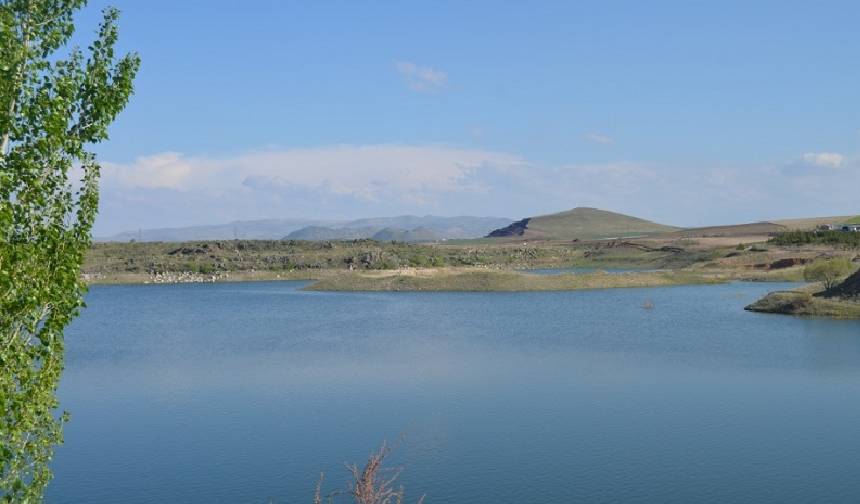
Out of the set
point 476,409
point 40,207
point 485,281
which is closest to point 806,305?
point 485,281

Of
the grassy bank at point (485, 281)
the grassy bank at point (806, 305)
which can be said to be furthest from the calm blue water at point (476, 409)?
the grassy bank at point (485, 281)

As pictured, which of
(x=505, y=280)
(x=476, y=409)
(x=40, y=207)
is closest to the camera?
(x=40, y=207)

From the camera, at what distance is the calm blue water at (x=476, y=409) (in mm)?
26578

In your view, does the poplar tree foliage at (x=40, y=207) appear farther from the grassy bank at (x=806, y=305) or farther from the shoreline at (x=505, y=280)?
the shoreline at (x=505, y=280)

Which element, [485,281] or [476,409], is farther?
[485,281]

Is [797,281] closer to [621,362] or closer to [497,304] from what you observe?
[497,304]

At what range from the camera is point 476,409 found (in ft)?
122

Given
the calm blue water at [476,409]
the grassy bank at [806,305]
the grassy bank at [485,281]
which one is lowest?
the calm blue water at [476,409]

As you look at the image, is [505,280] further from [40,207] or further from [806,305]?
[40,207]

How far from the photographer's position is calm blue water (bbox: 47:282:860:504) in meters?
26.6

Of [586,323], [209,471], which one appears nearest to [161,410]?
[209,471]

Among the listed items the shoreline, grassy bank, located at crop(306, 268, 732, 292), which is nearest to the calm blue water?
grassy bank, located at crop(306, 268, 732, 292)

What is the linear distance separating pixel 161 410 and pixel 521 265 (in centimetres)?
12994

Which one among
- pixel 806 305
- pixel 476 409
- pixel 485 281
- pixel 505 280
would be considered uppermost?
pixel 505 280
